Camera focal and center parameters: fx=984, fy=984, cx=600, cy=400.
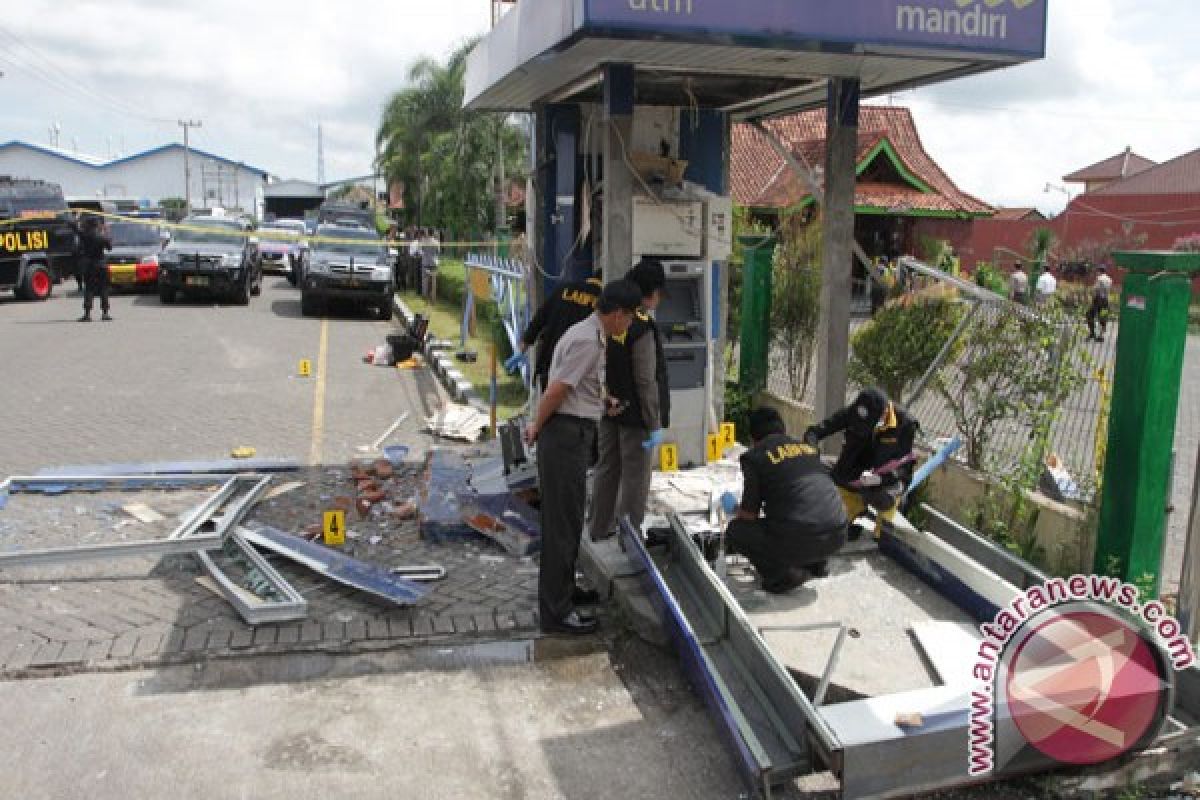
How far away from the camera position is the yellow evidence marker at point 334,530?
6.55 m

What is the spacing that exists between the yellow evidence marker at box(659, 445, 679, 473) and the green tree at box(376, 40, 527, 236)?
23.7 metres

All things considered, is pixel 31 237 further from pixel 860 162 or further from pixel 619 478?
pixel 619 478

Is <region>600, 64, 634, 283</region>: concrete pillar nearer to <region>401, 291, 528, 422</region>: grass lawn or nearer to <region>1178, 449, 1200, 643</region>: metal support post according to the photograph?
<region>401, 291, 528, 422</region>: grass lawn

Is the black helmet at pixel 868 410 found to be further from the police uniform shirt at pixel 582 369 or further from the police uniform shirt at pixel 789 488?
the police uniform shirt at pixel 582 369

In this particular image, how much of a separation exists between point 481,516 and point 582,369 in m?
2.03

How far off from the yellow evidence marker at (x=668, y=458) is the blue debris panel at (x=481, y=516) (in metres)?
1.66

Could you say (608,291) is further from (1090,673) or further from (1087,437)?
(1087,437)

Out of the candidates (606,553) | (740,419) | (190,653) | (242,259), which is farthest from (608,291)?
(242,259)

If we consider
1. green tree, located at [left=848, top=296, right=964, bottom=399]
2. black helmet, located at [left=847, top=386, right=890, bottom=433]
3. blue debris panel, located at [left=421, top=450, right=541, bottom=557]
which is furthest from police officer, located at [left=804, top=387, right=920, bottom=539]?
blue debris panel, located at [left=421, top=450, right=541, bottom=557]

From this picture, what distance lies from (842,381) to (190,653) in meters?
5.02

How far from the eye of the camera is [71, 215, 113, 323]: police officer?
17938 mm

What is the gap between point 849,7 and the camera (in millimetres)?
5703

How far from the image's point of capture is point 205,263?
2169 cm

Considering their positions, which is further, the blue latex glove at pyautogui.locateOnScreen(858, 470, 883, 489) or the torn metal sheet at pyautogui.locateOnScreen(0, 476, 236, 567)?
the torn metal sheet at pyautogui.locateOnScreen(0, 476, 236, 567)
